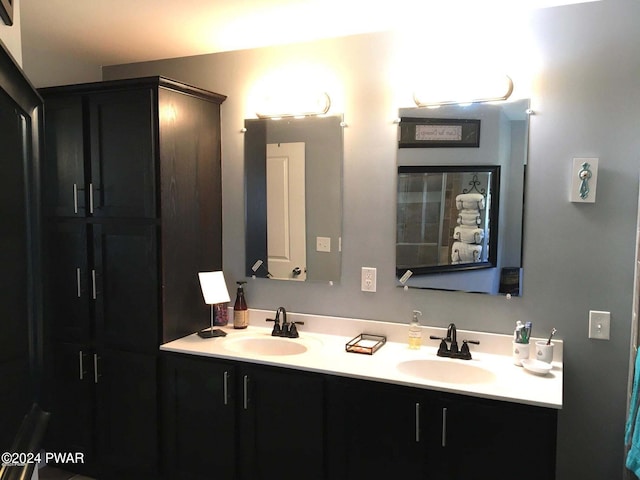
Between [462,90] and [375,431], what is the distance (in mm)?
1658

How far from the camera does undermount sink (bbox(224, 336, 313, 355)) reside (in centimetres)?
259

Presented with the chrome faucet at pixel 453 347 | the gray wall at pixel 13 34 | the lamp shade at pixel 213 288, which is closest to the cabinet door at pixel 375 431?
the chrome faucet at pixel 453 347

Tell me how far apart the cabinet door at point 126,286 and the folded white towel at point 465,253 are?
156 centimetres

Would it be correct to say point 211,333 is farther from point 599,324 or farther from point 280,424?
point 599,324

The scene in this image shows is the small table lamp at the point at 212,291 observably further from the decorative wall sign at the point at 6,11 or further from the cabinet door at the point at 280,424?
the decorative wall sign at the point at 6,11

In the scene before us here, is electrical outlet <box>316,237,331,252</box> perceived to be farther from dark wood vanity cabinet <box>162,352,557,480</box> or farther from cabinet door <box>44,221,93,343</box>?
cabinet door <box>44,221,93,343</box>

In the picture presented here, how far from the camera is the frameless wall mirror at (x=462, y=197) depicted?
2.30 meters

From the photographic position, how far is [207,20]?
2404 mm

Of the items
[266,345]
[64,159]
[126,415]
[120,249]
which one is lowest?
[126,415]

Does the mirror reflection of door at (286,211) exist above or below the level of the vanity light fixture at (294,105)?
below

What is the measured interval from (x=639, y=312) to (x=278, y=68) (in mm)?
2199

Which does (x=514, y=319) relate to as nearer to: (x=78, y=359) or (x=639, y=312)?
(x=639, y=312)

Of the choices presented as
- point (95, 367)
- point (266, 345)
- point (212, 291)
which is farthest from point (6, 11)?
point (95, 367)

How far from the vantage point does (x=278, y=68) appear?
9.13 feet
